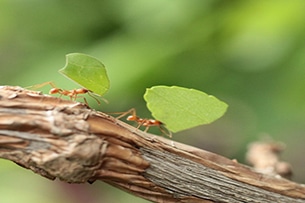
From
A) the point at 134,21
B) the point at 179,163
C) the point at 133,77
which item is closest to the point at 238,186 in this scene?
the point at 179,163

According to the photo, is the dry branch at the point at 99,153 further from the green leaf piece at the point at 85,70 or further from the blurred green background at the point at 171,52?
the blurred green background at the point at 171,52

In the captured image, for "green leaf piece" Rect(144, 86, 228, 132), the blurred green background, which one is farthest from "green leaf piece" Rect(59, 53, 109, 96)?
the blurred green background

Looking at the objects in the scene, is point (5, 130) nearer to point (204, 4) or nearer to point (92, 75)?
point (92, 75)

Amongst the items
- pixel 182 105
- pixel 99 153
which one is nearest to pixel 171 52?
pixel 182 105

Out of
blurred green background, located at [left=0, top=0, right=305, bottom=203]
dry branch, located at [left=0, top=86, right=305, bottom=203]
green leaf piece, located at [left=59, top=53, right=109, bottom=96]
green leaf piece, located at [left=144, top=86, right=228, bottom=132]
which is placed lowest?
dry branch, located at [left=0, top=86, right=305, bottom=203]

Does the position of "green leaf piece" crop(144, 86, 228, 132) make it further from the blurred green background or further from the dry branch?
the blurred green background

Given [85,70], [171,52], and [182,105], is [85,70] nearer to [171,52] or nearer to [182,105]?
[182,105]
